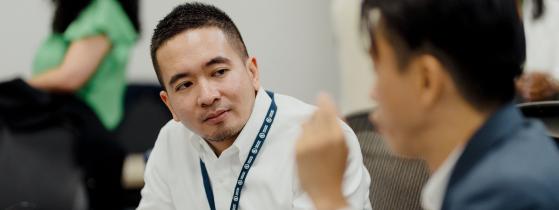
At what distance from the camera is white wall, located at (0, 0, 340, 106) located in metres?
3.02

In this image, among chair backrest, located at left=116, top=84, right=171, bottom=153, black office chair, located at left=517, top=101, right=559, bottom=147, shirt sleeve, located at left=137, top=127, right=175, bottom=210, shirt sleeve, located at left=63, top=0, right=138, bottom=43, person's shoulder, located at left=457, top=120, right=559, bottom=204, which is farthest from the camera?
chair backrest, located at left=116, top=84, right=171, bottom=153

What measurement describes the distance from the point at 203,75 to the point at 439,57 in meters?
0.55

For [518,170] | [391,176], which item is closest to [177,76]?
[391,176]

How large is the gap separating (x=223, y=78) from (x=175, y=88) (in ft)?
0.29

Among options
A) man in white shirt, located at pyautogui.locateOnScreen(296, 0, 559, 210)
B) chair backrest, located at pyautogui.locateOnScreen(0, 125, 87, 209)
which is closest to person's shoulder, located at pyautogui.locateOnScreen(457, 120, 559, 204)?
man in white shirt, located at pyautogui.locateOnScreen(296, 0, 559, 210)

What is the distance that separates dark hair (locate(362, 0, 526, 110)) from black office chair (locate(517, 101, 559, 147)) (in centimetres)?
35

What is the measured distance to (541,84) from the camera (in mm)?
2377

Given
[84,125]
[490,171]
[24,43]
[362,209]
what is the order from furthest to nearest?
[24,43], [84,125], [362,209], [490,171]

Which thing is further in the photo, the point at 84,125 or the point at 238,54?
the point at 84,125

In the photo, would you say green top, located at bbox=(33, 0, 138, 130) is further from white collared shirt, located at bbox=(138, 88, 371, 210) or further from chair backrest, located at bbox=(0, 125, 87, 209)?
white collared shirt, located at bbox=(138, 88, 371, 210)

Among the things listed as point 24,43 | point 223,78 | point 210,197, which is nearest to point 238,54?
point 223,78

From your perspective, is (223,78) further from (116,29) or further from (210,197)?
(116,29)

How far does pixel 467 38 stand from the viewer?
832 millimetres

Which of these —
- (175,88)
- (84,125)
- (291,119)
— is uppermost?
(175,88)
